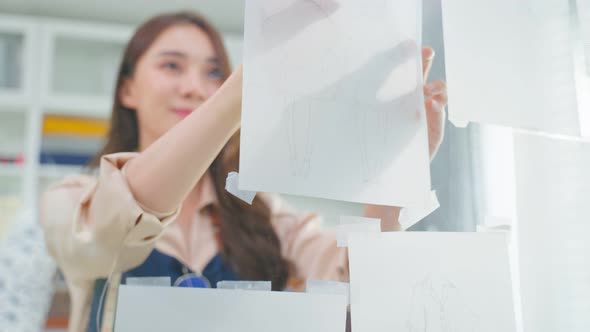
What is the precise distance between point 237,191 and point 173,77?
1.30ft

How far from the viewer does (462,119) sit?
367 mm

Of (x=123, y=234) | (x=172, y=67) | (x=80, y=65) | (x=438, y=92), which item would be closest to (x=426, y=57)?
(x=438, y=92)

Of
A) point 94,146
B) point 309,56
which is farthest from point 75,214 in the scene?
point 94,146

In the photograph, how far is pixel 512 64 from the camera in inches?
15.4

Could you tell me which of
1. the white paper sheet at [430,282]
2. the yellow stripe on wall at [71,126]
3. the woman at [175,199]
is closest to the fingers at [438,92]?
the woman at [175,199]

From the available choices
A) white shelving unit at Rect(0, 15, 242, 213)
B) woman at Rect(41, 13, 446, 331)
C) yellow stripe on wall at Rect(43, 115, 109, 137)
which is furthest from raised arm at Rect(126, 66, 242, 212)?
yellow stripe on wall at Rect(43, 115, 109, 137)

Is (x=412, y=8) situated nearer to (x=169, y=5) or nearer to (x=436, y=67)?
(x=436, y=67)

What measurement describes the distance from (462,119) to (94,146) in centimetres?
136

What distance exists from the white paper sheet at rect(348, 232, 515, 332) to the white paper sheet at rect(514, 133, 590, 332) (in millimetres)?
46

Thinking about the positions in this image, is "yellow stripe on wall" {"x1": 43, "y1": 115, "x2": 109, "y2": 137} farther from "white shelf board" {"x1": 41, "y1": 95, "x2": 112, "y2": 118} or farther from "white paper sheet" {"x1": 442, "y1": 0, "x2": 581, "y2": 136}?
"white paper sheet" {"x1": 442, "y1": 0, "x2": 581, "y2": 136}

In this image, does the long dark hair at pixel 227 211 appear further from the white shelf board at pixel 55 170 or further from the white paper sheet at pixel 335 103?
the white shelf board at pixel 55 170

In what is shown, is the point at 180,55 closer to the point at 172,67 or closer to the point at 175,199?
the point at 172,67

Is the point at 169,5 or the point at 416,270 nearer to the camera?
the point at 416,270

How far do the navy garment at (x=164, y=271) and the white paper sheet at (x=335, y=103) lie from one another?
0.98 ft
